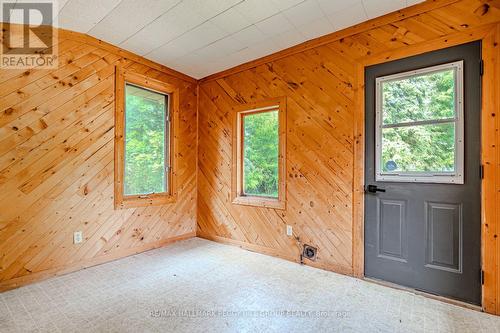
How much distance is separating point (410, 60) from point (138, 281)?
3.51 metres

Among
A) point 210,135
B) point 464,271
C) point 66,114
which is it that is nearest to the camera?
point 464,271

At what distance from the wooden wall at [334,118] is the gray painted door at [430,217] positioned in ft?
0.26

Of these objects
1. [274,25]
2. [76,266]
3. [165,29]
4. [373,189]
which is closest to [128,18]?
[165,29]

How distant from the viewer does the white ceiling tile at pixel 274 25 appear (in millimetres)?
2502

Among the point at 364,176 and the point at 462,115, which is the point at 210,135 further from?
the point at 462,115

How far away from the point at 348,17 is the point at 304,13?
1.51 ft

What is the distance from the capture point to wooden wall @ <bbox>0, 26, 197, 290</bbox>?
7.80 ft

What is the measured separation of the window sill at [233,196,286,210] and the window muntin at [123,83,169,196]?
1192mm

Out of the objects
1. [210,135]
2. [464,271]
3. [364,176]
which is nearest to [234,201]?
[210,135]

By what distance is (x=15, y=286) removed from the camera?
2342 millimetres

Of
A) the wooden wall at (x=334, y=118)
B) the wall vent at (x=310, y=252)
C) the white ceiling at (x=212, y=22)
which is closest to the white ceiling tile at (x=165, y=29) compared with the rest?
the white ceiling at (x=212, y=22)

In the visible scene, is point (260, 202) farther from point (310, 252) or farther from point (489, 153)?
point (489, 153)

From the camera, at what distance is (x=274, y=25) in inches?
103

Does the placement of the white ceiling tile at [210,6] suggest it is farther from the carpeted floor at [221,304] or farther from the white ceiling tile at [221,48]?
the carpeted floor at [221,304]
